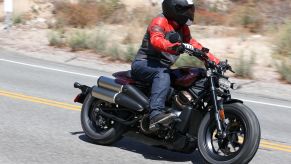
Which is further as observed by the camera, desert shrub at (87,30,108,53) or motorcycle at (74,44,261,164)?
desert shrub at (87,30,108,53)

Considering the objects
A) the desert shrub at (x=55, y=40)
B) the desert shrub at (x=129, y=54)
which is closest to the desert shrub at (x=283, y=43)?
the desert shrub at (x=129, y=54)

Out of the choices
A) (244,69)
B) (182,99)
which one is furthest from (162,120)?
(244,69)

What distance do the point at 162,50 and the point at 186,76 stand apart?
0.38 m

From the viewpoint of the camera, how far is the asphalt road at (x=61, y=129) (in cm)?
723

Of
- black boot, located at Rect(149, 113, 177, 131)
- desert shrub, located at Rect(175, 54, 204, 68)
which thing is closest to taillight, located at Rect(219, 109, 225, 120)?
black boot, located at Rect(149, 113, 177, 131)

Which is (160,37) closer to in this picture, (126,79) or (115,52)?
(126,79)

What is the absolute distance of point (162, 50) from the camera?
6887mm

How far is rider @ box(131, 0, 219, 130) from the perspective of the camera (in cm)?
689

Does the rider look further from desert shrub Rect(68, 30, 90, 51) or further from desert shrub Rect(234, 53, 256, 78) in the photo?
desert shrub Rect(68, 30, 90, 51)

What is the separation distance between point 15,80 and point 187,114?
7.29m

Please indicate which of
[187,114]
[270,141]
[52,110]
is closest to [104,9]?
[52,110]

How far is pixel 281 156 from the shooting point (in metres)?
7.69

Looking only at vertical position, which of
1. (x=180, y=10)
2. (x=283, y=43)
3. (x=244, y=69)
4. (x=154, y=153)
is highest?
(x=180, y=10)

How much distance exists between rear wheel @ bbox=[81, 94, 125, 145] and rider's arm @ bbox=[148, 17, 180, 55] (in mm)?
1228
